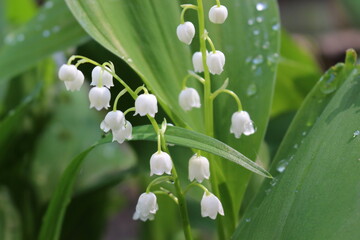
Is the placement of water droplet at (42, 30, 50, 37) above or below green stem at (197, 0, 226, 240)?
below

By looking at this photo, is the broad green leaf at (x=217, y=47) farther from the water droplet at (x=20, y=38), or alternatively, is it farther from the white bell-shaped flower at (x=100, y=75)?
the water droplet at (x=20, y=38)

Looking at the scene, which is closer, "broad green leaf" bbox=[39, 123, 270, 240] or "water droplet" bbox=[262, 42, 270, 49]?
"broad green leaf" bbox=[39, 123, 270, 240]

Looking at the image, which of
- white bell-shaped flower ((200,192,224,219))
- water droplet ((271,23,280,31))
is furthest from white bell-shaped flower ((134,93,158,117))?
water droplet ((271,23,280,31))

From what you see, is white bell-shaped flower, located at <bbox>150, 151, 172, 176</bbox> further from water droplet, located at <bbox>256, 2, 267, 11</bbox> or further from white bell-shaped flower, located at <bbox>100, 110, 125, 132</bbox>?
water droplet, located at <bbox>256, 2, 267, 11</bbox>

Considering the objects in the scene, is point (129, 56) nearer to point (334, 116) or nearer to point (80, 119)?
point (334, 116)

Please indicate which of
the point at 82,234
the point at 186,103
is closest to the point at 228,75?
the point at 186,103
